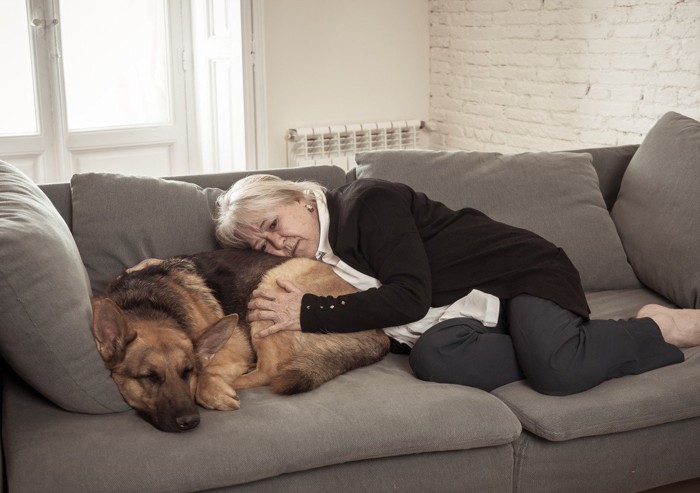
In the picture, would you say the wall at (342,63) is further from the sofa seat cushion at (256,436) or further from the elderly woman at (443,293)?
the sofa seat cushion at (256,436)

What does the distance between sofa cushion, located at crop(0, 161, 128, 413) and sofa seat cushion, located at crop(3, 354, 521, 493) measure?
0.07 metres

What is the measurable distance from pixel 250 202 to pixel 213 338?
496 mm

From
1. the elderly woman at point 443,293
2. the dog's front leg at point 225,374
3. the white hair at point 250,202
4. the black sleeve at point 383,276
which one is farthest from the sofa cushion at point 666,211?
the dog's front leg at point 225,374

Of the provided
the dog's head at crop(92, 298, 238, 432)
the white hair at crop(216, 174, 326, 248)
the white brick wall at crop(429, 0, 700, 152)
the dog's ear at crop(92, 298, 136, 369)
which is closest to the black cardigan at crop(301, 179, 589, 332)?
the white hair at crop(216, 174, 326, 248)

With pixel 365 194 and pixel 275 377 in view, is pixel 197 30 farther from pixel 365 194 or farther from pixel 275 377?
pixel 275 377

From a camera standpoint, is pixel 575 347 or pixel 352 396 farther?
pixel 575 347

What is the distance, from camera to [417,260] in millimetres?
2236

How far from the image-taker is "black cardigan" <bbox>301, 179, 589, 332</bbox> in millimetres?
2186

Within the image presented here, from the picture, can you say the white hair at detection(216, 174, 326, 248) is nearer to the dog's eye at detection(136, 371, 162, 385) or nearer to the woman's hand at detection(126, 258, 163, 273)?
the woman's hand at detection(126, 258, 163, 273)

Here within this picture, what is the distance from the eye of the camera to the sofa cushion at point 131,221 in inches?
96.9

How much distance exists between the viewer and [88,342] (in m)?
1.87

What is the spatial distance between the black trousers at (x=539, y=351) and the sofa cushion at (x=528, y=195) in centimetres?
59

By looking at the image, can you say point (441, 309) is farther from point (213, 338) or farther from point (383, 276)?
point (213, 338)

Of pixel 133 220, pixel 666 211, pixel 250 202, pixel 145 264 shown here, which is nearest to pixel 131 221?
pixel 133 220
